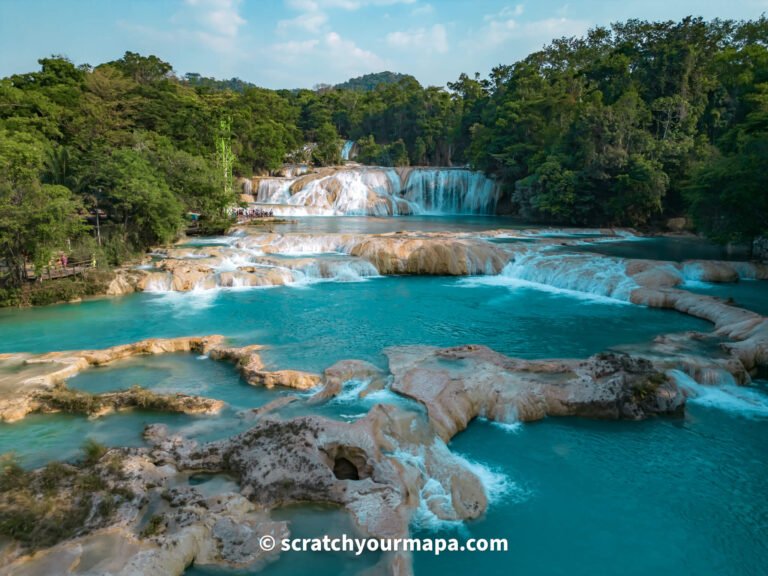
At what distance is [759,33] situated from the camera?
121 feet

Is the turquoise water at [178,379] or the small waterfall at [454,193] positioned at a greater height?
the small waterfall at [454,193]

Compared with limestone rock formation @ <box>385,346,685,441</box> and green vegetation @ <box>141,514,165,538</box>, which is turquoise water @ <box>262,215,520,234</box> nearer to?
limestone rock formation @ <box>385,346,685,441</box>

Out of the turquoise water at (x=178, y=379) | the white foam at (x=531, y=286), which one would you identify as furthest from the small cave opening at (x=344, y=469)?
the white foam at (x=531, y=286)

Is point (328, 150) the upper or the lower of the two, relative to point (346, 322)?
upper

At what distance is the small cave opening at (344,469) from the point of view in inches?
261

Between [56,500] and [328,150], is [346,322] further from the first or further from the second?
[328,150]

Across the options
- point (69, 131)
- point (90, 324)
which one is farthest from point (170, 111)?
point (90, 324)

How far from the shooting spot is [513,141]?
37594mm

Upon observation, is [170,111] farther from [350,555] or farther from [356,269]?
[350,555]

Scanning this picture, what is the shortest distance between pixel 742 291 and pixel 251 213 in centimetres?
2568

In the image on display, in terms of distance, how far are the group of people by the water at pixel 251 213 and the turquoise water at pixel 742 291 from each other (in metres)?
23.7

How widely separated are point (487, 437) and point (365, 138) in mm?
56483

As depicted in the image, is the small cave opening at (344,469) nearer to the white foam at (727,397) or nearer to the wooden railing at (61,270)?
the white foam at (727,397)

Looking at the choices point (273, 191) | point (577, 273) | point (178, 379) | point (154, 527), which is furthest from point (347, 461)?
point (273, 191)
